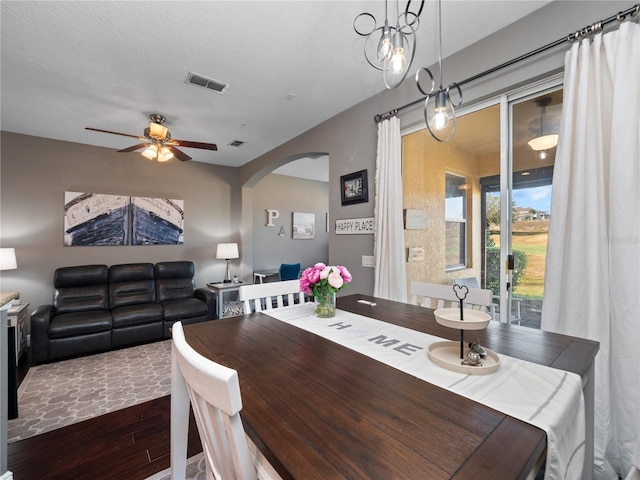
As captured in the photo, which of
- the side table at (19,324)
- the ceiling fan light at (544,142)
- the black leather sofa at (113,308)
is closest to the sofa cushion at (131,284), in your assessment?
the black leather sofa at (113,308)

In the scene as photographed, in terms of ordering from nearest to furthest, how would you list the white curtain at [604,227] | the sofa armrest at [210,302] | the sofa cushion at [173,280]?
the white curtain at [604,227] < the sofa armrest at [210,302] < the sofa cushion at [173,280]

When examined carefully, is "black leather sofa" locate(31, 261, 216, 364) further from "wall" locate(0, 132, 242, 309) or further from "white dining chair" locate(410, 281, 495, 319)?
"white dining chair" locate(410, 281, 495, 319)

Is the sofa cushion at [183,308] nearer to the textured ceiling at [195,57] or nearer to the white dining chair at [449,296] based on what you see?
the textured ceiling at [195,57]

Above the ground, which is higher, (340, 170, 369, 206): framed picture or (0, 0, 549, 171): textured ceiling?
(0, 0, 549, 171): textured ceiling

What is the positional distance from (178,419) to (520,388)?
1155 mm

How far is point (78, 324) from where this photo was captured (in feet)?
10.5

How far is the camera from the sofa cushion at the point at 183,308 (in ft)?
12.5

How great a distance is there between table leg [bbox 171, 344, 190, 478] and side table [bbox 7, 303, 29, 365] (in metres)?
3.08

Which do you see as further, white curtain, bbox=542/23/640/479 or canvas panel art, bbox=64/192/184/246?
canvas panel art, bbox=64/192/184/246

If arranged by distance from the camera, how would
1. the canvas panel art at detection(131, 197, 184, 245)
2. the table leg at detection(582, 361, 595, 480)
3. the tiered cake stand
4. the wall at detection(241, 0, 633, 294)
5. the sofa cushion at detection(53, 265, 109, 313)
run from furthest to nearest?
the canvas panel art at detection(131, 197, 184, 245) < the sofa cushion at detection(53, 265, 109, 313) < the wall at detection(241, 0, 633, 294) < the table leg at detection(582, 361, 595, 480) < the tiered cake stand

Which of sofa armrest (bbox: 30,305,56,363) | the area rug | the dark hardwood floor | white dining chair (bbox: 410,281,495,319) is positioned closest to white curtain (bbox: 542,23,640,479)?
white dining chair (bbox: 410,281,495,319)

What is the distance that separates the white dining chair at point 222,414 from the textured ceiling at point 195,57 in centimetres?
207

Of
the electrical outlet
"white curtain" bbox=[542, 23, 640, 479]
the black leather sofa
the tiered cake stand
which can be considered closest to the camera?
the tiered cake stand

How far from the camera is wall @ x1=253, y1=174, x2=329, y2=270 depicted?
6004 mm
